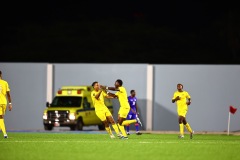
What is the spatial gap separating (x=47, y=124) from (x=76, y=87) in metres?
2.58

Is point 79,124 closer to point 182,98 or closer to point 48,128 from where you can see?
point 48,128

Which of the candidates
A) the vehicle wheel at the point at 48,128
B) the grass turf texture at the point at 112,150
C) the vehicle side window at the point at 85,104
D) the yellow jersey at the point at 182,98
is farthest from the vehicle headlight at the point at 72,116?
the grass turf texture at the point at 112,150

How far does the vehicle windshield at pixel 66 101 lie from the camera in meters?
40.7

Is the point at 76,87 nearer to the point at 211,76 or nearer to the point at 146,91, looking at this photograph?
the point at 146,91
